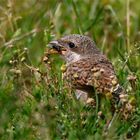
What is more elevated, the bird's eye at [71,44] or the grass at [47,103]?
the bird's eye at [71,44]

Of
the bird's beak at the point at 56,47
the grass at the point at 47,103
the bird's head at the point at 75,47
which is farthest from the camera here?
the bird's beak at the point at 56,47

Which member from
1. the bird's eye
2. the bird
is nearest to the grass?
the bird

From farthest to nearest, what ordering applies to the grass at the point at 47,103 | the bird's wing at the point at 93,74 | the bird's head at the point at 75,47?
the bird's head at the point at 75,47, the bird's wing at the point at 93,74, the grass at the point at 47,103

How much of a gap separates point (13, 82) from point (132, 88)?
86 cm

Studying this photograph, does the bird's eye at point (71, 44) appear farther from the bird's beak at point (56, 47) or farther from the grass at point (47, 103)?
the grass at point (47, 103)

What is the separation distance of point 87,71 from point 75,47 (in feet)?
2.66

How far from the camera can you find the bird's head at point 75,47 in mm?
6230

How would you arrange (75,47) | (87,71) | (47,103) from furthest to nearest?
(75,47) → (87,71) → (47,103)

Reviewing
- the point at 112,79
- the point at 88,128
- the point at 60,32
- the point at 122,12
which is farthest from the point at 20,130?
the point at 122,12

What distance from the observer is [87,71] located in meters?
5.50

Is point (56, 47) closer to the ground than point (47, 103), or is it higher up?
higher up

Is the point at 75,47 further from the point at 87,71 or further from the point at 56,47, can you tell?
the point at 87,71

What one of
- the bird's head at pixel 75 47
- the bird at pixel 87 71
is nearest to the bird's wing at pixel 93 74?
the bird at pixel 87 71

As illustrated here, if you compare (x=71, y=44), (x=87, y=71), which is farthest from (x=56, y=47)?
(x=87, y=71)
